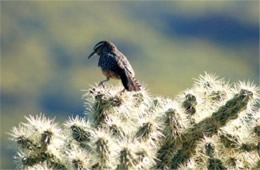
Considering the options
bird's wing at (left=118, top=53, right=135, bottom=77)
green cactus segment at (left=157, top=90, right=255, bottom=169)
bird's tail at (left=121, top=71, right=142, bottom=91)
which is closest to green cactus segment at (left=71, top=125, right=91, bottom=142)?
green cactus segment at (left=157, top=90, right=255, bottom=169)

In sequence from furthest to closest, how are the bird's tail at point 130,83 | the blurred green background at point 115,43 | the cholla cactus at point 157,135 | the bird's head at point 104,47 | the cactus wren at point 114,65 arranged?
the blurred green background at point 115,43, the bird's head at point 104,47, the cactus wren at point 114,65, the bird's tail at point 130,83, the cholla cactus at point 157,135

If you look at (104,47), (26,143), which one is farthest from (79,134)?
(104,47)

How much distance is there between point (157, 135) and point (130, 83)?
4.20ft

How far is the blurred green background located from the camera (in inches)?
4355

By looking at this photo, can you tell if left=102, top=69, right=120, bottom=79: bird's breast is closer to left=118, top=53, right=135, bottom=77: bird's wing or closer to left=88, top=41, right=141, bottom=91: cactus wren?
left=88, top=41, right=141, bottom=91: cactus wren

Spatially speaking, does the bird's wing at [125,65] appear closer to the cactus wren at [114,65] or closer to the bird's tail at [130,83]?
the cactus wren at [114,65]

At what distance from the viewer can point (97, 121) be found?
7.14 metres

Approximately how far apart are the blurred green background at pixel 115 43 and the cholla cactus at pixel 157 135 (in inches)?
3568

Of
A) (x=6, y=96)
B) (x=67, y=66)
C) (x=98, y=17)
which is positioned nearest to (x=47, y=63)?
(x=67, y=66)

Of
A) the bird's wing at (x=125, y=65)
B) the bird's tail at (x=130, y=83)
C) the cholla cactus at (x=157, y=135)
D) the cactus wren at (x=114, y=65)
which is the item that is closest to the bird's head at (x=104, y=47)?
the cactus wren at (x=114, y=65)

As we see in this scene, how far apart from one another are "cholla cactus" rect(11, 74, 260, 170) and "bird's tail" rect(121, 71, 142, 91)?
1.60 feet

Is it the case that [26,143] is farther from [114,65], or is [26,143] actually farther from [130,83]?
[114,65]

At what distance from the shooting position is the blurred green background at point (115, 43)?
110625 mm

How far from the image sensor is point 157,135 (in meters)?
6.71
